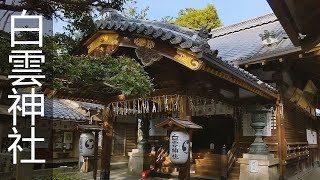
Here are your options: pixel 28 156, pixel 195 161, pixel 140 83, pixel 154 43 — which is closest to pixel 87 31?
pixel 154 43

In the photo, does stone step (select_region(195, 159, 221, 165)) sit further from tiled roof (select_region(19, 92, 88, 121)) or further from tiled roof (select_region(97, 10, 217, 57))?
tiled roof (select_region(19, 92, 88, 121))

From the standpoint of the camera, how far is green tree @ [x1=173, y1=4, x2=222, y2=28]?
34062mm

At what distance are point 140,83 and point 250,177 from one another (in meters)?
6.12

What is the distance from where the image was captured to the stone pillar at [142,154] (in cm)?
1444

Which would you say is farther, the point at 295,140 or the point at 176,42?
the point at 295,140

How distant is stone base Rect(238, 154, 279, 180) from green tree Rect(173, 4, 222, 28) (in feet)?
81.8

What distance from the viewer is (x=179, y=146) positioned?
Answer: 688 centimetres

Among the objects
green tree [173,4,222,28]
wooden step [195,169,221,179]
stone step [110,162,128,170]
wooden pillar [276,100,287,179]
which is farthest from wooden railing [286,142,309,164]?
green tree [173,4,222,28]

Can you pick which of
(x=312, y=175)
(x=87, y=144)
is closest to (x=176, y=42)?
(x=87, y=144)

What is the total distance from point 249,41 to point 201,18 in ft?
64.8

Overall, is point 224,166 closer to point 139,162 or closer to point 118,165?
point 139,162

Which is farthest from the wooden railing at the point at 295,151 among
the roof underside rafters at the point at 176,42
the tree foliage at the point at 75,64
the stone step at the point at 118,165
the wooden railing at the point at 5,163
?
the wooden railing at the point at 5,163

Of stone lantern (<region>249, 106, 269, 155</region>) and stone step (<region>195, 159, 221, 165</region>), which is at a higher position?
stone lantern (<region>249, 106, 269, 155</region>)

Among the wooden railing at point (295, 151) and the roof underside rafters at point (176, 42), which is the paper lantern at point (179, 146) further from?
the wooden railing at point (295, 151)
